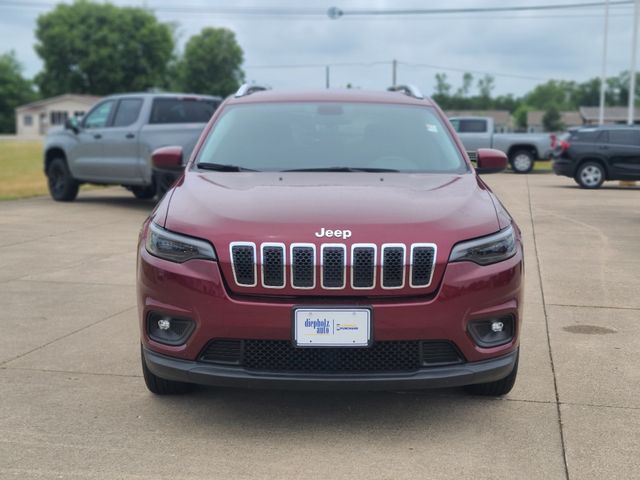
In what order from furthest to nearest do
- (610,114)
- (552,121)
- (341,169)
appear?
1. (552,121)
2. (610,114)
3. (341,169)

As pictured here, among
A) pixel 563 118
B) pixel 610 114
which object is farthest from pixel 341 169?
pixel 563 118

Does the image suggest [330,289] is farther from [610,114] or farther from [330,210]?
[610,114]

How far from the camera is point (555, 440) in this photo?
3.80m

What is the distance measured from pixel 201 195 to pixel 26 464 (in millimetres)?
1503

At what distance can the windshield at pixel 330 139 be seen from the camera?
4820mm

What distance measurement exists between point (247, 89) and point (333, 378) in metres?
2.98

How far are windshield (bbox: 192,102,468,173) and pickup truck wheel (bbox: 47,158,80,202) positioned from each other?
10.2 metres

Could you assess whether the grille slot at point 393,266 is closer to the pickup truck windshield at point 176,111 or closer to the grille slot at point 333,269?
the grille slot at point 333,269

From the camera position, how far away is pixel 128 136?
13430 millimetres

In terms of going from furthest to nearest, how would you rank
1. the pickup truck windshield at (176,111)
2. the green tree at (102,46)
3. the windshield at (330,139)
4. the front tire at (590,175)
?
the green tree at (102,46), the front tire at (590,175), the pickup truck windshield at (176,111), the windshield at (330,139)

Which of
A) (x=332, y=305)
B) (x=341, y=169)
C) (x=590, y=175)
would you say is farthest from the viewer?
(x=590, y=175)

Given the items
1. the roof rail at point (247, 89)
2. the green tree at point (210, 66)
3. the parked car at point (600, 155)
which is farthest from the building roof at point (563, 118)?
the roof rail at point (247, 89)

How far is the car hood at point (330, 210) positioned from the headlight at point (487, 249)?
4cm

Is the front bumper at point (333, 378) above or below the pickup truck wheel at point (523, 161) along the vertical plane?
above
